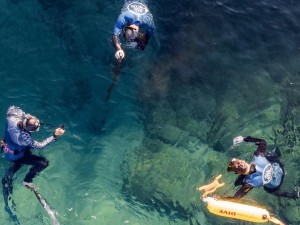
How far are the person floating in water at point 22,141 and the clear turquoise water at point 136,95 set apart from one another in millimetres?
1169

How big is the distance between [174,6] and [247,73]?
153 inches

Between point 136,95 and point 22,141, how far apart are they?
4414 mm

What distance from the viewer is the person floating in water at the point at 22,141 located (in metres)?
8.55

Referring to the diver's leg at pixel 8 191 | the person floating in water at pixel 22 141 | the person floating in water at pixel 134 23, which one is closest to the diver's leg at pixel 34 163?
the person floating in water at pixel 22 141

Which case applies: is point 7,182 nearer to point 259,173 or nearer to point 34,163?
point 34,163

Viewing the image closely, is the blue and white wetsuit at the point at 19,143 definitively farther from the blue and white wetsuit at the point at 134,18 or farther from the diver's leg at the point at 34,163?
the blue and white wetsuit at the point at 134,18

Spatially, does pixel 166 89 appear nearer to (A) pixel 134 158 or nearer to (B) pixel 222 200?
(A) pixel 134 158

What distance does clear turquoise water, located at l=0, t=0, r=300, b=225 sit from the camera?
433 inches

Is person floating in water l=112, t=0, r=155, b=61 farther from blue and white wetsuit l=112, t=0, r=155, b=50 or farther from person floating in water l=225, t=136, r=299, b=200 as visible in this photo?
person floating in water l=225, t=136, r=299, b=200

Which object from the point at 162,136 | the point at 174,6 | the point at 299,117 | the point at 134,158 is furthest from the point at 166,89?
the point at 299,117

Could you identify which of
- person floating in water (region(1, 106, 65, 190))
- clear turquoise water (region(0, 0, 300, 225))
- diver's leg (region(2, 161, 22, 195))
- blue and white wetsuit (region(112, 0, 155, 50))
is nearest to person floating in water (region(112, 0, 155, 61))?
blue and white wetsuit (region(112, 0, 155, 50))

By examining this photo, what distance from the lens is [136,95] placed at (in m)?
12.0

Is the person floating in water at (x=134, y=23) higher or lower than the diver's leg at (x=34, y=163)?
higher

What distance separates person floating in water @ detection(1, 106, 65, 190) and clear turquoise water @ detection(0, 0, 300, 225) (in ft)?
3.84
